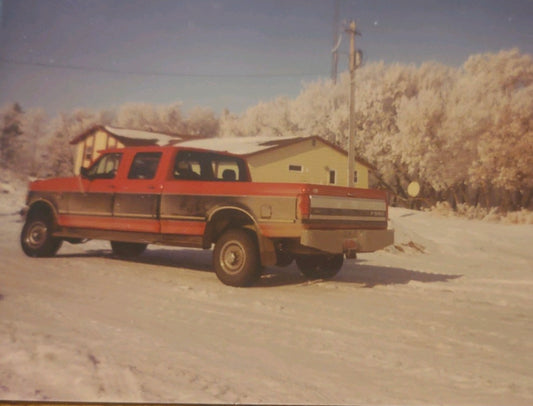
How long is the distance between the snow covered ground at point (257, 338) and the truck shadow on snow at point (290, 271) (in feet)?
0.19

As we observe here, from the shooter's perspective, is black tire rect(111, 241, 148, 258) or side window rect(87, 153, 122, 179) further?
black tire rect(111, 241, 148, 258)

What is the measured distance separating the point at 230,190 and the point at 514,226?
7.51 m

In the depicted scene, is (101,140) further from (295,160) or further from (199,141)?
(295,160)

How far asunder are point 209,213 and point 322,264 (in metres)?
1.71

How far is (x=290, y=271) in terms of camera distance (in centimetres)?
694

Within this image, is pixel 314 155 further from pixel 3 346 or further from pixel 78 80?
pixel 3 346

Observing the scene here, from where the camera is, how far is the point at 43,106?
509 centimetres

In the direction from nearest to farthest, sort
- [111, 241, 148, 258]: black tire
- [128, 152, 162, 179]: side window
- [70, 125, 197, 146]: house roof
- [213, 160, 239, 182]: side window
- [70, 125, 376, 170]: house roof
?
[128, 152, 162, 179]: side window
[213, 160, 239, 182]: side window
[70, 125, 197, 146]: house roof
[70, 125, 376, 170]: house roof
[111, 241, 148, 258]: black tire

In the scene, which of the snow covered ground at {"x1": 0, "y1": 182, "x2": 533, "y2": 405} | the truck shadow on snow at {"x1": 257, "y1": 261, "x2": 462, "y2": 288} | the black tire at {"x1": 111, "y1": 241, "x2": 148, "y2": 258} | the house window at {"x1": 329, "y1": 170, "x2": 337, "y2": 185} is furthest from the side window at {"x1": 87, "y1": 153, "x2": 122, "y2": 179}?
the house window at {"x1": 329, "y1": 170, "x2": 337, "y2": 185}

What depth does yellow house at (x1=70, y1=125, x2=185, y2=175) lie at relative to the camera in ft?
24.2

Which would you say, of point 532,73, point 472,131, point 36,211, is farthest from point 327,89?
point 36,211

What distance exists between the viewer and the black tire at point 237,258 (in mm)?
5180

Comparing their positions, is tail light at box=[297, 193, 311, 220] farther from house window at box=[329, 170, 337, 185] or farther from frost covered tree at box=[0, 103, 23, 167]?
house window at box=[329, 170, 337, 185]

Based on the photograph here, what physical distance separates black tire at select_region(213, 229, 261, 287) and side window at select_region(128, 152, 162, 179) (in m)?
1.43
